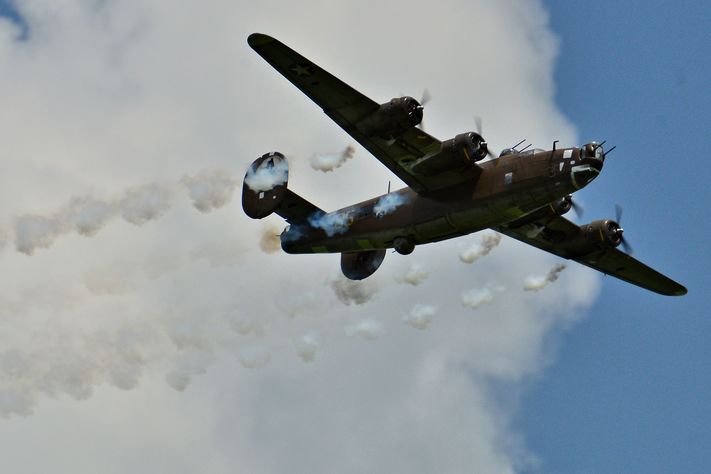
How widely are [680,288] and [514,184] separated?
10093 mm

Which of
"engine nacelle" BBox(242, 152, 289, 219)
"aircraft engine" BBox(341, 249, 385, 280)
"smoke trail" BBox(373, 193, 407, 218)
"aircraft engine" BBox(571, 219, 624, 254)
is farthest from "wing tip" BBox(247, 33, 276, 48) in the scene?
"aircraft engine" BBox(571, 219, 624, 254)

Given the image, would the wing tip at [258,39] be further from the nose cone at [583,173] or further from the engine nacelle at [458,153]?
the nose cone at [583,173]

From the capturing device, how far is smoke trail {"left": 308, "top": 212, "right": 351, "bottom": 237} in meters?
43.6

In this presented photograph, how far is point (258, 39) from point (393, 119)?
14.2 ft

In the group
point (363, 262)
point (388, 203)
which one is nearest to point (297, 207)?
point (363, 262)

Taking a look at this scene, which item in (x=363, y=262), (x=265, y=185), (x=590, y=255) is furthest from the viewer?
(x=590, y=255)

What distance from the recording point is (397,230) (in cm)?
4203

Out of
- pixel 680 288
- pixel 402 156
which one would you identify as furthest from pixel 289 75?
pixel 680 288

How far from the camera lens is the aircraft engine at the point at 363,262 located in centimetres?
4509

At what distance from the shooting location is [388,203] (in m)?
42.5

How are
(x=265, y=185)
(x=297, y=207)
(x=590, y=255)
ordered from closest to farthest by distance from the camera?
(x=265, y=185), (x=297, y=207), (x=590, y=255)

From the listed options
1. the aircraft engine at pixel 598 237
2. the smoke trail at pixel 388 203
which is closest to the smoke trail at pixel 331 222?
the smoke trail at pixel 388 203

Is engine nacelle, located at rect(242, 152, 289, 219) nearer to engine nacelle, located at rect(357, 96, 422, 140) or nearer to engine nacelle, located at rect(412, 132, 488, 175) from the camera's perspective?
engine nacelle, located at rect(357, 96, 422, 140)

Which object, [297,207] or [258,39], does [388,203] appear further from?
[258,39]
